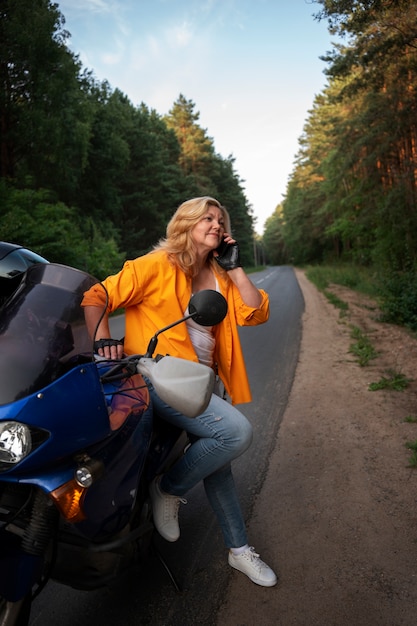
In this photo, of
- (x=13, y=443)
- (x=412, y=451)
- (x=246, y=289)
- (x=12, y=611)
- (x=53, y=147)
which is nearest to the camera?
(x=13, y=443)

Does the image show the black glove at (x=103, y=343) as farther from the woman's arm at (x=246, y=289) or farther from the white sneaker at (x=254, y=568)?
the white sneaker at (x=254, y=568)

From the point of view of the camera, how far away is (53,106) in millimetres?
18922

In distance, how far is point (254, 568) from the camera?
2.46 m

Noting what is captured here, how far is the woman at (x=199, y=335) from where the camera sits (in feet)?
7.42

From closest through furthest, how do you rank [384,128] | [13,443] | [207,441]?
[13,443]
[207,441]
[384,128]

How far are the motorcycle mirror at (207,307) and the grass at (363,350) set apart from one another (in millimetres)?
5592

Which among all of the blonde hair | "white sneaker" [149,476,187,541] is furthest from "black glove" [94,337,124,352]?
"white sneaker" [149,476,187,541]

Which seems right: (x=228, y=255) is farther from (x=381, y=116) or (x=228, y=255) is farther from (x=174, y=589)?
(x=381, y=116)

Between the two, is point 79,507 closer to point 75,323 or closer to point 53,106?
point 75,323

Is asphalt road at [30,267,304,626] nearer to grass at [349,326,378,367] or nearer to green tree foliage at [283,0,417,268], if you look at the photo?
grass at [349,326,378,367]

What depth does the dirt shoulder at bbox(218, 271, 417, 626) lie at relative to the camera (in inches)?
89.1

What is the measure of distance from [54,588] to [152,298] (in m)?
1.72

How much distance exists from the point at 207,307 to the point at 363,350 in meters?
6.40

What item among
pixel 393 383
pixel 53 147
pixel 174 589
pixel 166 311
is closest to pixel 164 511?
pixel 174 589
